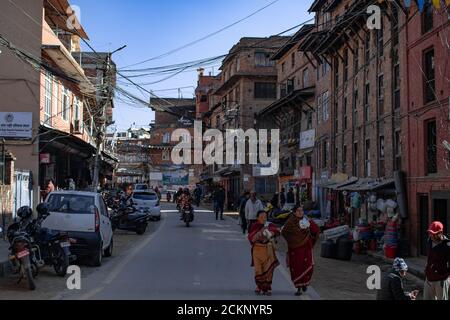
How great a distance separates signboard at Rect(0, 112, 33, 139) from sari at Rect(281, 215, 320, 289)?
59.7 ft

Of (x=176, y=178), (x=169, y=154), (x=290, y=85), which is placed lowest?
(x=176, y=178)

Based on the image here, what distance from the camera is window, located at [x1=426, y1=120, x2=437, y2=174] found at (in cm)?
1916

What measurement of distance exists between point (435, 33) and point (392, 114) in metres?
4.68

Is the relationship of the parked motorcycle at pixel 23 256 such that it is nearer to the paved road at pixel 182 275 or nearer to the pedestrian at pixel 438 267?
the paved road at pixel 182 275

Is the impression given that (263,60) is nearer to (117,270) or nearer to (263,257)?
(117,270)

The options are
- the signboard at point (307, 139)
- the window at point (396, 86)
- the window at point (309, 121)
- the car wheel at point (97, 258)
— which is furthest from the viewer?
the window at point (309, 121)

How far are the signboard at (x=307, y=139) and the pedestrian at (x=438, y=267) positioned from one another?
28.1m

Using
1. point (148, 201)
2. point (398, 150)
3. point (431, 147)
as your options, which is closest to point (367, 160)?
point (398, 150)

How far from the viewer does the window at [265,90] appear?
60.5m

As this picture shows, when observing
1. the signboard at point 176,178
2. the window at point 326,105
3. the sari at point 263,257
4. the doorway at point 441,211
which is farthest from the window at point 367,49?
the signboard at point 176,178

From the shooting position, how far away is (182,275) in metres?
13.2

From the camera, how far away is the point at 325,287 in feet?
41.0

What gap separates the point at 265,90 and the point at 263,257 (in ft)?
166
